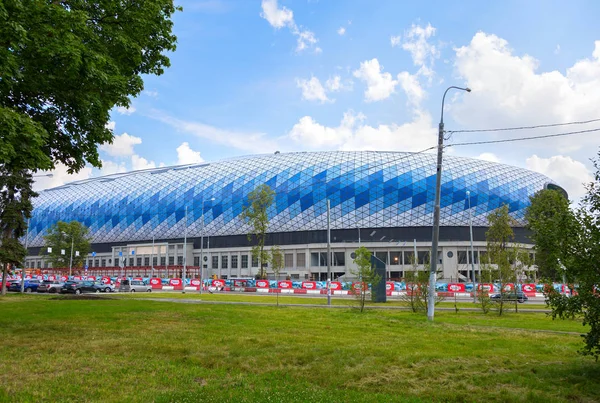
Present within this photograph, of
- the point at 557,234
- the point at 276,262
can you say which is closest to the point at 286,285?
the point at 276,262

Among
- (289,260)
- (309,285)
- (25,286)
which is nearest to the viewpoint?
(25,286)

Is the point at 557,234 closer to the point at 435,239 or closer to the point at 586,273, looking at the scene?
the point at 586,273

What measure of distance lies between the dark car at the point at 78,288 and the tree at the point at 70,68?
36279mm

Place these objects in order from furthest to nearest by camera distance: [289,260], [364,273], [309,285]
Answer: [289,260], [309,285], [364,273]

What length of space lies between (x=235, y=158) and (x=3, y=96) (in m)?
103

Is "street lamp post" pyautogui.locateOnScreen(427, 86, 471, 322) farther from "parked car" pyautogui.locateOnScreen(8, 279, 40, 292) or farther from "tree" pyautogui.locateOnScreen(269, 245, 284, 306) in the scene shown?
"parked car" pyautogui.locateOnScreen(8, 279, 40, 292)

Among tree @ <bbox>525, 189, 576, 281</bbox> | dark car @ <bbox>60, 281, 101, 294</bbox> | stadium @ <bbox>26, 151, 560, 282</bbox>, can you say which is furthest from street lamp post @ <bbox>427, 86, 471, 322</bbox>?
stadium @ <bbox>26, 151, 560, 282</bbox>

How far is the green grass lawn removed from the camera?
8055 mm

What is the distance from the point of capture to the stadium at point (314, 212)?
8806 cm

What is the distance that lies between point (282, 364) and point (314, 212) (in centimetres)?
8111

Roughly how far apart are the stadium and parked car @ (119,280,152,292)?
694 inches

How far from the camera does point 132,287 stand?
5678 centimetres

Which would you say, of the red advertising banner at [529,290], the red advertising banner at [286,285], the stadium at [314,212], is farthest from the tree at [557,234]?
the stadium at [314,212]

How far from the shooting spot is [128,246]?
10731cm
